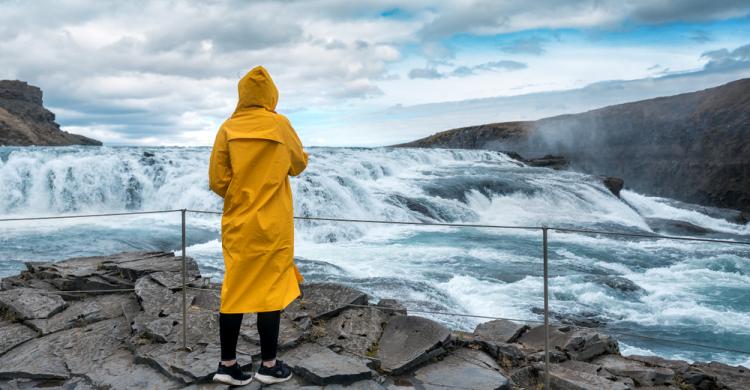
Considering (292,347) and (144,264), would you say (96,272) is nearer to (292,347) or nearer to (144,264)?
(144,264)

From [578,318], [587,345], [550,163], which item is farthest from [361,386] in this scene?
[550,163]

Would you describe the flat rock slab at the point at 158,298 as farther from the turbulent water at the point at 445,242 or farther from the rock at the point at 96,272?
the turbulent water at the point at 445,242

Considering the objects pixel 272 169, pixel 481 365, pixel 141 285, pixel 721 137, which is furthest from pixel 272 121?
pixel 721 137

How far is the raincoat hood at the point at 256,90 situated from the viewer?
9.99 ft

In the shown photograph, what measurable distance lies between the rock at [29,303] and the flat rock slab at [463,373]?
3.31 metres

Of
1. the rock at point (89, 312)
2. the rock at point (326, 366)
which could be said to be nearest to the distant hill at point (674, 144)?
the rock at point (326, 366)

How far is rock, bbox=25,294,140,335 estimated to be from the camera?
4582 mm

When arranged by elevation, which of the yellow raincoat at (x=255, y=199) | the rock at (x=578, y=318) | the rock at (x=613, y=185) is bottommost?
the rock at (x=578, y=318)

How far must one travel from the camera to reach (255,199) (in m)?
3.00

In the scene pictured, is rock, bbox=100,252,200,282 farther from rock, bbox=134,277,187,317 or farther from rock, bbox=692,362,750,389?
rock, bbox=692,362,750,389

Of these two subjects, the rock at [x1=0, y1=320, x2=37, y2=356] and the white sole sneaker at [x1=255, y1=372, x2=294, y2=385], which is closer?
the white sole sneaker at [x1=255, y1=372, x2=294, y2=385]

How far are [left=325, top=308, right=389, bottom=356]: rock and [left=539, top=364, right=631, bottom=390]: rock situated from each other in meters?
1.28

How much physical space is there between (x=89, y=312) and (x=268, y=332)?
2509mm

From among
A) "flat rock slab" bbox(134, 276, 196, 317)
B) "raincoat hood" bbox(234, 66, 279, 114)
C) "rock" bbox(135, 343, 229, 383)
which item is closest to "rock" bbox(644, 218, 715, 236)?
"flat rock slab" bbox(134, 276, 196, 317)
